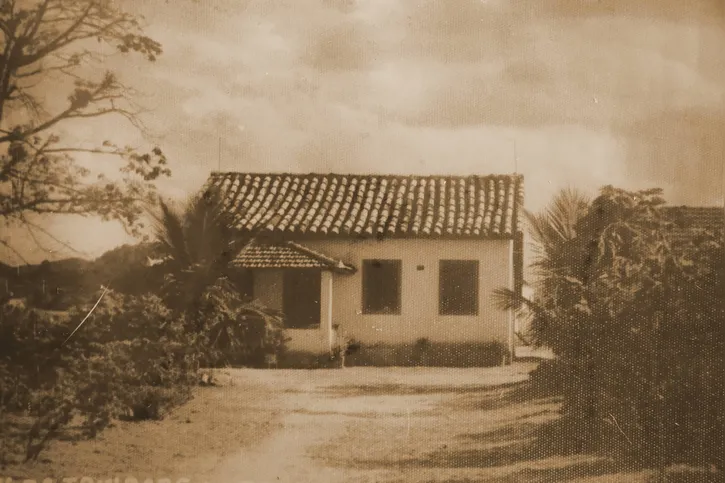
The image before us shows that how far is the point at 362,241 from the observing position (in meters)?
2.84

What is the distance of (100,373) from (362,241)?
4.09ft

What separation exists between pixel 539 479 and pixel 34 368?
7.15 ft

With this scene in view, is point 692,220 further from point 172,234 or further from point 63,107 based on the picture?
point 63,107

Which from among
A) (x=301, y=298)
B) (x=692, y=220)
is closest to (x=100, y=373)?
(x=301, y=298)

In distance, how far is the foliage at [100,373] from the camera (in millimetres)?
2830

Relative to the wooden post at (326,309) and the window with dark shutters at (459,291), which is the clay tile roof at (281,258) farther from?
the window with dark shutters at (459,291)

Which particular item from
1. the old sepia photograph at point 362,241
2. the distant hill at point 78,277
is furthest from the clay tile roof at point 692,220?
the distant hill at point 78,277

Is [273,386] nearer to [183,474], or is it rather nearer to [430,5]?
[183,474]

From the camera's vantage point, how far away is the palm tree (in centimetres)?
280

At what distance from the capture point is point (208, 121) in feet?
9.54

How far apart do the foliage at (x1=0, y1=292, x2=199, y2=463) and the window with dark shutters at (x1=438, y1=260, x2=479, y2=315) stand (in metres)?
1.06

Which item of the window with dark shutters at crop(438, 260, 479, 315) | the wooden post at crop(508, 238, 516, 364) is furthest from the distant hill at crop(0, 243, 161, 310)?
the wooden post at crop(508, 238, 516, 364)

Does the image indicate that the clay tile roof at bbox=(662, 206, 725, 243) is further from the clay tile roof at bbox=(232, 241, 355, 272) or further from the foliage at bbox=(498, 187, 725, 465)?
the clay tile roof at bbox=(232, 241, 355, 272)

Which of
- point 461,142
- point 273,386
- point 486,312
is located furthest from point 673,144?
point 273,386
